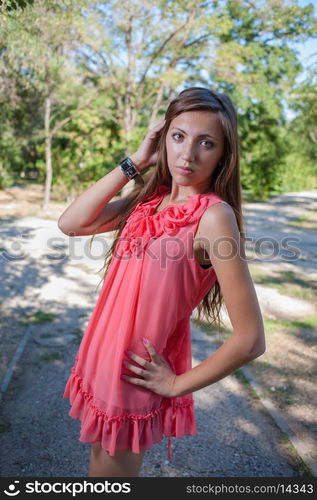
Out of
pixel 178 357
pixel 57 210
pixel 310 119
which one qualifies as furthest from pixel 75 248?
pixel 310 119

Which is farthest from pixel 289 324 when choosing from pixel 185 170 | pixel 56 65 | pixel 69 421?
pixel 56 65

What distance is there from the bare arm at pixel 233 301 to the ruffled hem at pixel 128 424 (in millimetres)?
285

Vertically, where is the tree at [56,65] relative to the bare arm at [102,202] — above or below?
above

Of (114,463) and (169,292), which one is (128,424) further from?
(169,292)

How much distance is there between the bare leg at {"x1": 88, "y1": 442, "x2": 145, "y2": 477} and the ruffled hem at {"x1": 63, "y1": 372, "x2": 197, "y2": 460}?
0.12 feet

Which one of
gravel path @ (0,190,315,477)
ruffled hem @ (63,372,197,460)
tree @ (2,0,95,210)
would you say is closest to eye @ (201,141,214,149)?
ruffled hem @ (63,372,197,460)

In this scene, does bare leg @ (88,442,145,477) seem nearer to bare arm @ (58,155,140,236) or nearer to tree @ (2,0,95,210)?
bare arm @ (58,155,140,236)

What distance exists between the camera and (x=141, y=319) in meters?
1.43

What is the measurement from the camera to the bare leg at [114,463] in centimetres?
146

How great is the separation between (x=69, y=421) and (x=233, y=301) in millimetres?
2601

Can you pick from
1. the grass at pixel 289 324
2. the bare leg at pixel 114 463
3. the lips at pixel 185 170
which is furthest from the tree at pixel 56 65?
the bare leg at pixel 114 463

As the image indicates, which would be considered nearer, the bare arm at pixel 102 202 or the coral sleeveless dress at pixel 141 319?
the coral sleeveless dress at pixel 141 319

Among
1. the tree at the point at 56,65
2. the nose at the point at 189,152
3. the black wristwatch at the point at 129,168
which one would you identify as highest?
the tree at the point at 56,65

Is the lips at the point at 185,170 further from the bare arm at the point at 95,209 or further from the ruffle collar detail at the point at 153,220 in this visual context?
the bare arm at the point at 95,209
